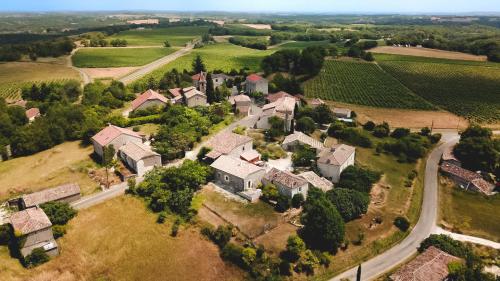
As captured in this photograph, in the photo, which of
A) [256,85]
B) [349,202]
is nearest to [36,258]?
[349,202]

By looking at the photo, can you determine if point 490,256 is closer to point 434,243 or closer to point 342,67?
point 434,243

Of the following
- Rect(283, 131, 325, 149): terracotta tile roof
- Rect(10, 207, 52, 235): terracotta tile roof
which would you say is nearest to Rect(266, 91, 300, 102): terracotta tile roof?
Rect(283, 131, 325, 149): terracotta tile roof

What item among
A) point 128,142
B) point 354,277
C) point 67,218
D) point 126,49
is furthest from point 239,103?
point 126,49

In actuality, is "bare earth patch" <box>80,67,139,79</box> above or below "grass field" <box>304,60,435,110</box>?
below

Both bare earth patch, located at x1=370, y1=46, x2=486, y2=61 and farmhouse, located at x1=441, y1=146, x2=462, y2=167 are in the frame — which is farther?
bare earth patch, located at x1=370, y1=46, x2=486, y2=61

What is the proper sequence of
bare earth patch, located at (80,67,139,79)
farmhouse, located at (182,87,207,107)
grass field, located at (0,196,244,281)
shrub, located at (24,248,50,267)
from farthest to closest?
bare earth patch, located at (80,67,139,79) < farmhouse, located at (182,87,207,107) < shrub, located at (24,248,50,267) < grass field, located at (0,196,244,281)

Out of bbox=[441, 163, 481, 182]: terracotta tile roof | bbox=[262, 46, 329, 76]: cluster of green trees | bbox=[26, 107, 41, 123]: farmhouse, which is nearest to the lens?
bbox=[441, 163, 481, 182]: terracotta tile roof

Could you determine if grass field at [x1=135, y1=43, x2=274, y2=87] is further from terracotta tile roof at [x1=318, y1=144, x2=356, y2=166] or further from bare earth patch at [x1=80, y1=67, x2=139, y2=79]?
terracotta tile roof at [x1=318, y1=144, x2=356, y2=166]
